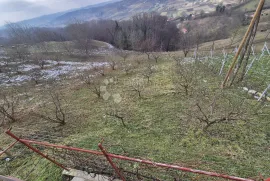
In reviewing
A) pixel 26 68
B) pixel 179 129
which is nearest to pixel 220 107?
pixel 179 129

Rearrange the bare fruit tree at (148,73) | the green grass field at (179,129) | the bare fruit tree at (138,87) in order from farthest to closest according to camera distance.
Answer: the bare fruit tree at (148,73) < the bare fruit tree at (138,87) < the green grass field at (179,129)

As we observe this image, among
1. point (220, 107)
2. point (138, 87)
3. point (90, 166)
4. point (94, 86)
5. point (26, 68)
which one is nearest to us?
point (90, 166)

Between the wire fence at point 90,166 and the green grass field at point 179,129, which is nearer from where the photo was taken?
the wire fence at point 90,166

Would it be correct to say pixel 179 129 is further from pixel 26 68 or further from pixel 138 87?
pixel 26 68

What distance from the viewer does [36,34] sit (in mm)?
52812

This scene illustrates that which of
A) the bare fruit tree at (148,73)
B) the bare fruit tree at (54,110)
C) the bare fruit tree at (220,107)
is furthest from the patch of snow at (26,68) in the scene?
the bare fruit tree at (220,107)

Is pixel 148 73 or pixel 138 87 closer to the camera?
pixel 138 87

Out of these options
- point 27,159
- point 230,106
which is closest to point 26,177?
point 27,159

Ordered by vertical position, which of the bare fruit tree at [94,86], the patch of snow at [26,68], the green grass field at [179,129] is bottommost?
the patch of snow at [26,68]

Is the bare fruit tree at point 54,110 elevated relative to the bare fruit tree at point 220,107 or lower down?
lower down

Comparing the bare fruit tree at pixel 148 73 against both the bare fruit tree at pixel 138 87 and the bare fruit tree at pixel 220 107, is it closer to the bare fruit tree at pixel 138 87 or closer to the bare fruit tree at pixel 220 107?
the bare fruit tree at pixel 138 87

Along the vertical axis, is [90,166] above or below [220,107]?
above

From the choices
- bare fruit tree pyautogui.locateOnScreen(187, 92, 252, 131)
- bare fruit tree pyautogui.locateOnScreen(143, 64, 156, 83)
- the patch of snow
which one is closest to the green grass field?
bare fruit tree pyautogui.locateOnScreen(187, 92, 252, 131)

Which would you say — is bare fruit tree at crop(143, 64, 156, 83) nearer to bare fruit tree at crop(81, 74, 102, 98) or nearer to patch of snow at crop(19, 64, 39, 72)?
bare fruit tree at crop(81, 74, 102, 98)
